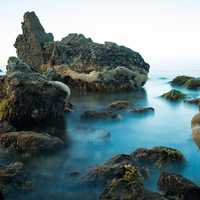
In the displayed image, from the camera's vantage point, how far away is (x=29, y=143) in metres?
22.7

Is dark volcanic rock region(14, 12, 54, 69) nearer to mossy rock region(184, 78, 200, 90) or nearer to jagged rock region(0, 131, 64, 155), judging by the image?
mossy rock region(184, 78, 200, 90)

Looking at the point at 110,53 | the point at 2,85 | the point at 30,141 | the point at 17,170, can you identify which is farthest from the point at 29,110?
the point at 110,53

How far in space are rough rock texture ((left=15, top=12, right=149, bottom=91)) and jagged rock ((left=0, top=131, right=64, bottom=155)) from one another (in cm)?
3093

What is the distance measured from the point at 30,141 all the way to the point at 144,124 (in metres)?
12.5

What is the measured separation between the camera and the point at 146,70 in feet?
227

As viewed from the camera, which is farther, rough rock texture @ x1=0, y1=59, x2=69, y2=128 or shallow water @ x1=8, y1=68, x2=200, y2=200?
rough rock texture @ x1=0, y1=59, x2=69, y2=128

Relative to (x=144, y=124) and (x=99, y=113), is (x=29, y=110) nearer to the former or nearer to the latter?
(x=99, y=113)

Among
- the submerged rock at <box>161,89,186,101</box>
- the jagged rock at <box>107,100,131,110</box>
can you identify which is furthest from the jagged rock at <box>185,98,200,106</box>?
the jagged rock at <box>107,100,131,110</box>

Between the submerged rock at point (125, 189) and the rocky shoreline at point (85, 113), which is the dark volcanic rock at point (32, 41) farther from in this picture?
the submerged rock at point (125, 189)

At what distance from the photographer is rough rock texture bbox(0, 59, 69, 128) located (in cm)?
3012

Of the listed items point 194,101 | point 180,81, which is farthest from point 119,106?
point 180,81

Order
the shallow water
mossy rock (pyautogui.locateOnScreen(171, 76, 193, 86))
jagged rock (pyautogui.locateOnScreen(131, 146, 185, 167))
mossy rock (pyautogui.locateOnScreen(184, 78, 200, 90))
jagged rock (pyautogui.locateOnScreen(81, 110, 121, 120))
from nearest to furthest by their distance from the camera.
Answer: the shallow water < jagged rock (pyautogui.locateOnScreen(131, 146, 185, 167)) < jagged rock (pyautogui.locateOnScreen(81, 110, 121, 120)) < mossy rock (pyautogui.locateOnScreen(184, 78, 200, 90)) < mossy rock (pyautogui.locateOnScreen(171, 76, 193, 86))

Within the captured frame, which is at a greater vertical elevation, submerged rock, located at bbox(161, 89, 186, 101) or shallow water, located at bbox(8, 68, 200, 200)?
submerged rock, located at bbox(161, 89, 186, 101)

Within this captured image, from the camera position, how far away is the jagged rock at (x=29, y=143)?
22372 mm
